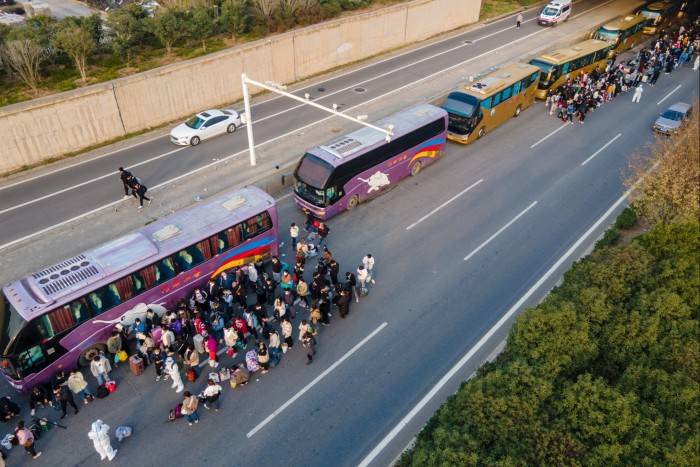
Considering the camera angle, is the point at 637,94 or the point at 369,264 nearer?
the point at 369,264

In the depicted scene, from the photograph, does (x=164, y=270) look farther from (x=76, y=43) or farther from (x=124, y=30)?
(x=124, y=30)

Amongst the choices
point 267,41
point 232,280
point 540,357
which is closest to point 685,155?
point 540,357

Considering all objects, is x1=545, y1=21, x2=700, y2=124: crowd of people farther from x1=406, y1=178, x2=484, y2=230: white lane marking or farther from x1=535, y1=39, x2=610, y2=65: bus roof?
x1=406, y1=178, x2=484, y2=230: white lane marking

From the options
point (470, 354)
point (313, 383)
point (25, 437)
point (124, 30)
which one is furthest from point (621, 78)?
point (25, 437)

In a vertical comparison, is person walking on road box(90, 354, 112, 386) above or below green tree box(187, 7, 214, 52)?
below

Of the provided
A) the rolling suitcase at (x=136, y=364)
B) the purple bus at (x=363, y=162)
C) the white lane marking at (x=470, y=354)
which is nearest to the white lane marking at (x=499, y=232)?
the white lane marking at (x=470, y=354)

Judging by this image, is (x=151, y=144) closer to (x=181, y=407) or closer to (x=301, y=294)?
(x=301, y=294)

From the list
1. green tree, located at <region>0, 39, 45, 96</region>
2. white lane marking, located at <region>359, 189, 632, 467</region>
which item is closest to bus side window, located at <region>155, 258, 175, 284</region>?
white lane marking, located at <region>359, 189, 632, 467</region>
